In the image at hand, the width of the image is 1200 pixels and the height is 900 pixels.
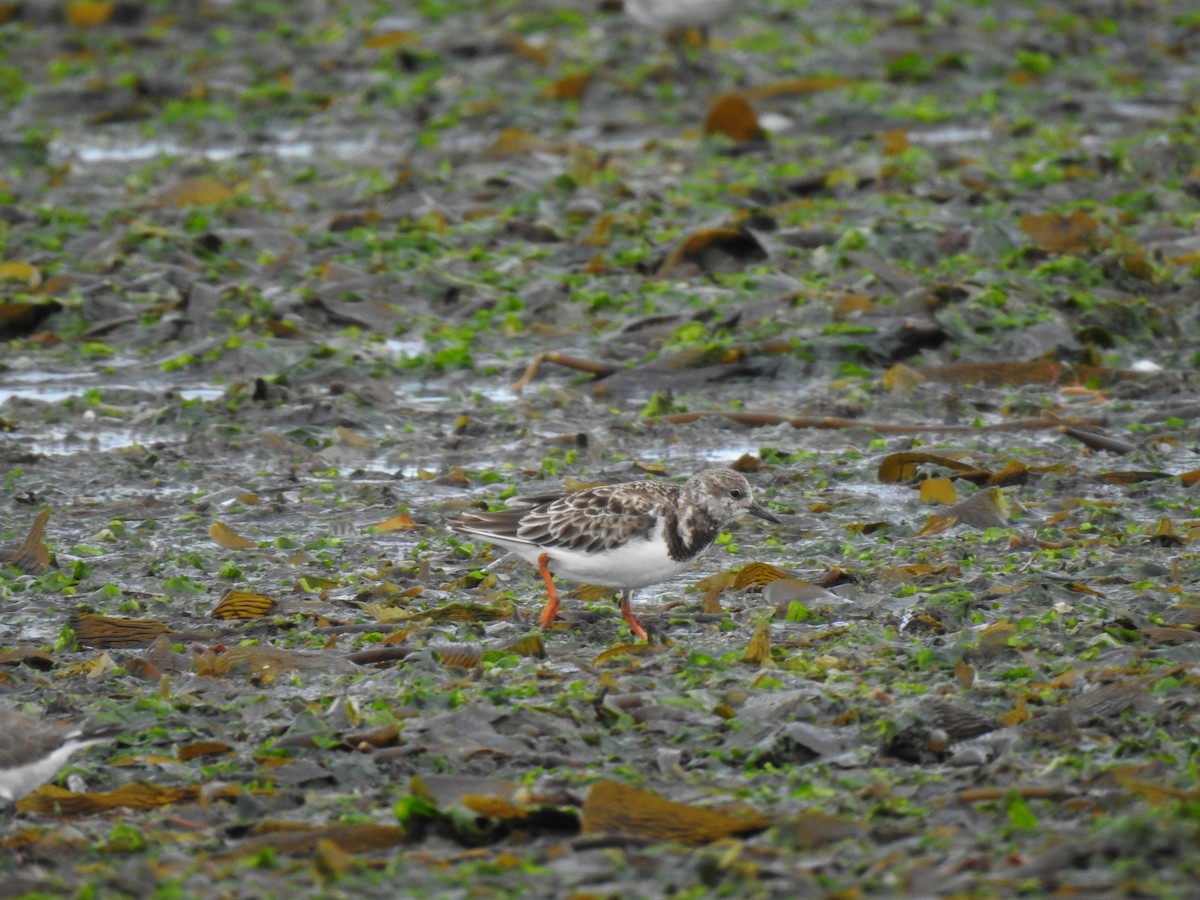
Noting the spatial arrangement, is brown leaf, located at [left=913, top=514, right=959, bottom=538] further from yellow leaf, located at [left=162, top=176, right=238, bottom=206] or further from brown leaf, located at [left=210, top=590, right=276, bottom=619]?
yellow leaf, located at [left=162, top=176, right=238, bottom=206]

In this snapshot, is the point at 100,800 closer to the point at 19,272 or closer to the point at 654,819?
the point at 654,819

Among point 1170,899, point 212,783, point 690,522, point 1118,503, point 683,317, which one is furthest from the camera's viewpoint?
Result: point 683,317

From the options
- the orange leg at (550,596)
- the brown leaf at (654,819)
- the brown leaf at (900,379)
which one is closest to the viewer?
the brown leaf at (654,819)

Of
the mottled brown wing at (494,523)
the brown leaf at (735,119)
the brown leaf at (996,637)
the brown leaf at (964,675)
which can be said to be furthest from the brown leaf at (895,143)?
the brown leaf at (964,675)

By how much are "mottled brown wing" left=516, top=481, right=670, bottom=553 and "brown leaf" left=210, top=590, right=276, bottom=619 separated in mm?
875

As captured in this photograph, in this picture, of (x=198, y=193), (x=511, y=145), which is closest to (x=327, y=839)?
(x=198, y=193)

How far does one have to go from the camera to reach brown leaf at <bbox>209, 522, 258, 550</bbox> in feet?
20.5

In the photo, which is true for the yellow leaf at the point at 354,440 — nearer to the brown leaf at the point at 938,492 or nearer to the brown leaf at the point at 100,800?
the brown leaf at the point at 938,492

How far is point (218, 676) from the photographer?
5074 millimetres

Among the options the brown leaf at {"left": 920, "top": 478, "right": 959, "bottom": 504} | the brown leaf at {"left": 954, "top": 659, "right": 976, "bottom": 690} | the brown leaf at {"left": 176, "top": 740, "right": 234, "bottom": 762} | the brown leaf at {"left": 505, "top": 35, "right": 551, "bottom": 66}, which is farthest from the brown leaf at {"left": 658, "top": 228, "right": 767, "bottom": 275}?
the brown leaf at {"left": 505, "top": 35, "right": 551, "bottom": 66}

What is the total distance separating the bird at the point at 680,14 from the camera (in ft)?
42.5

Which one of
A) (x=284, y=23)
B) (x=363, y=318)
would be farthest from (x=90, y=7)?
(x=363, y=318)

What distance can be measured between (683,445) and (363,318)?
2218mm

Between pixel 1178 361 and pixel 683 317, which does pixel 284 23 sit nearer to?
pixel 683 317
